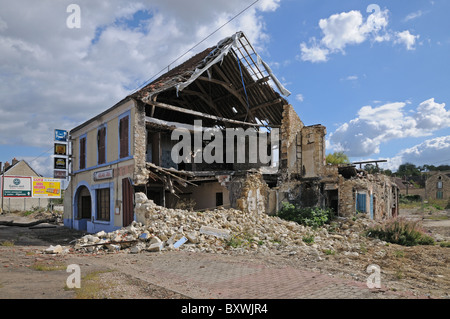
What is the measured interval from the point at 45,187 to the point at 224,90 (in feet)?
93.6

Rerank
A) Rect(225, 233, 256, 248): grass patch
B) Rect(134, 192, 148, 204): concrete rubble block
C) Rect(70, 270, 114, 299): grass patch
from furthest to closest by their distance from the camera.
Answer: Rect(134, 192, 148, 204): concrete rubble block
Rect(225, 233, 256, 248): grass patch
Rect(70, 270, 114, 299): grass patch

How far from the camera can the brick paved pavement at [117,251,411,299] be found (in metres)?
6.07

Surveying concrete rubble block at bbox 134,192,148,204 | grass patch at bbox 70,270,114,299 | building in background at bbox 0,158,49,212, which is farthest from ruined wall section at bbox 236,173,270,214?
building in background at bbox 0,158,49,212

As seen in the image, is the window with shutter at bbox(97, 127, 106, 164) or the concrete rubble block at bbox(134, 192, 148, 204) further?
the window with shutter at bbox(97, 127, 106, 164)

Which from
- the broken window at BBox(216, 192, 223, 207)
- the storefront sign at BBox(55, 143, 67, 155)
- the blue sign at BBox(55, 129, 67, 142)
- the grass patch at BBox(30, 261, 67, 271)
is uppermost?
the blue sign at BBox(55, 129, 67, 142)

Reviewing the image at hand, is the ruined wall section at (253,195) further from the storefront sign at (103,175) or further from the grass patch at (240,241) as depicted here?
the storefront sign at (103,175)

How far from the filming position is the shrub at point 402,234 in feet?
43.8

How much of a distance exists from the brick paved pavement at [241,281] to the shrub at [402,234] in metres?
7.29

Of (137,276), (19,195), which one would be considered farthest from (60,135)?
(19,195)

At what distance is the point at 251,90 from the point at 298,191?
6.97 meters

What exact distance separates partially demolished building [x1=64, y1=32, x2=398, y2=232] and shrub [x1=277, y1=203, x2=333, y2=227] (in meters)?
1.14

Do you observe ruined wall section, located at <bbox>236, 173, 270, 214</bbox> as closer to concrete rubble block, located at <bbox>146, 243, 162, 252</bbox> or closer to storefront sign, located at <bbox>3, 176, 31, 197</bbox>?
concrete rubble block, located at <bbox>146, 243, 162, 252</bbox>

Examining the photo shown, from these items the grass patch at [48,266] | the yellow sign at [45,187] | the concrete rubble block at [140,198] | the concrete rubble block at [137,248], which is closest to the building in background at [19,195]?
the yellow sign at [45,187]

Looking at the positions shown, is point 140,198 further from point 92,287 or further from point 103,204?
point 92,287
